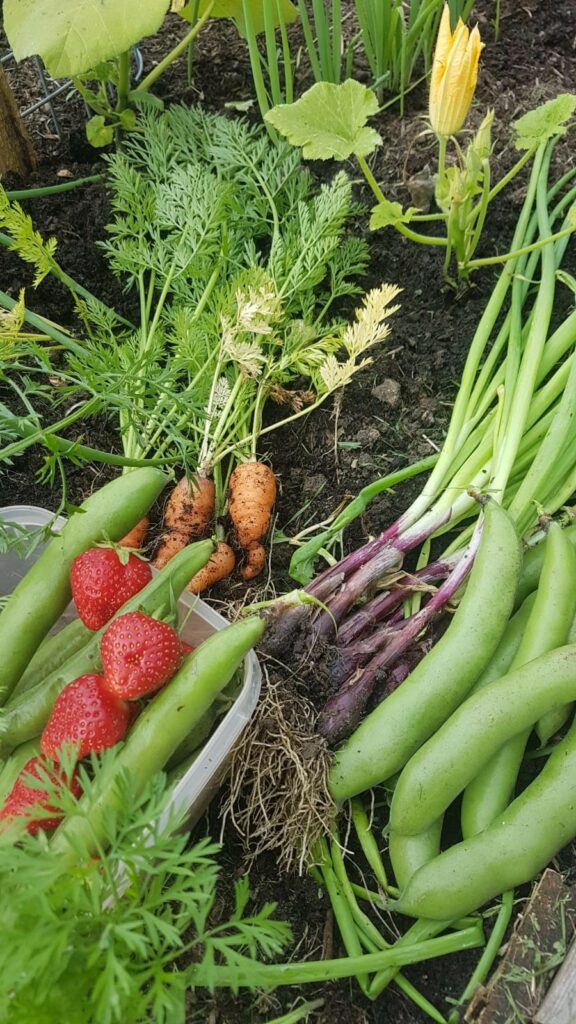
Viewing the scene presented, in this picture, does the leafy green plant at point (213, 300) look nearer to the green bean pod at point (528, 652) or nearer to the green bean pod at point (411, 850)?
the green bean pod at point (528, 652)

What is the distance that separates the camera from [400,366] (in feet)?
6.58

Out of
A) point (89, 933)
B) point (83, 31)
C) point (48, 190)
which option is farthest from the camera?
point (48, 190)

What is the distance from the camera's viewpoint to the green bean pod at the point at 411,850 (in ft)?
4.61

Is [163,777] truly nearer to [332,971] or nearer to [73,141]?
[332,971]

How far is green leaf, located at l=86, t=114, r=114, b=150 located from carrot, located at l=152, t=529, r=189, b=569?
1120 mm

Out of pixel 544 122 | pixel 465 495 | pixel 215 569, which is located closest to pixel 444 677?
pixel 465 495

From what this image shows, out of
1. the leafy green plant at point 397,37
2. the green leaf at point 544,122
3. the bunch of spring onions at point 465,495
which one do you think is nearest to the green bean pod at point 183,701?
the bunch of spring onions at point 465,495

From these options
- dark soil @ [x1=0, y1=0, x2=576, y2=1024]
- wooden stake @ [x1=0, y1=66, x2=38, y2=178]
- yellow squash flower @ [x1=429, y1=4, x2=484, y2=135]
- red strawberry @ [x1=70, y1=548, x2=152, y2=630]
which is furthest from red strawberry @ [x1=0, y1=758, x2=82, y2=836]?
wooden stake @ [x1=0, y1=66, x2=38, y2=178]

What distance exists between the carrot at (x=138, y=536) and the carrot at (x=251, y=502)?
7.1 inches

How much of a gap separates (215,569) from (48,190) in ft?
3.59

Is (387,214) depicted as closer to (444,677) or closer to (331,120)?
(331,120)

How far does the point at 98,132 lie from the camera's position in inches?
88.7

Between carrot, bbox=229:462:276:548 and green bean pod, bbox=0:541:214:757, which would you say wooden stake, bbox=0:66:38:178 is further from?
green bean pod, bbox=0:541:214:757

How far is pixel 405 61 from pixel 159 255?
891 mm
